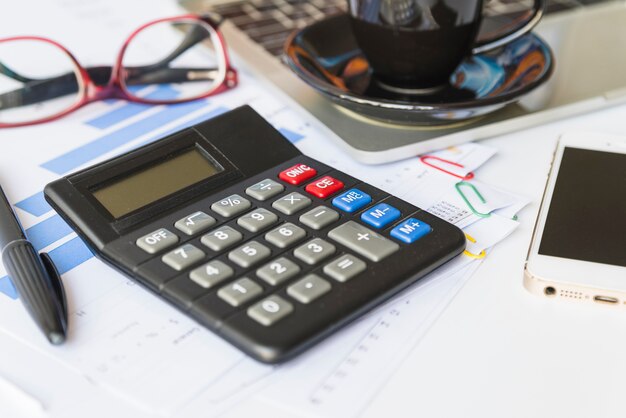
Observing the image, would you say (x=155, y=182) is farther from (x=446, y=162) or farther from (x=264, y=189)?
(x=446, y=162)

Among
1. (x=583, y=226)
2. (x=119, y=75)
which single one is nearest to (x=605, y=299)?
(x=583, y=226)

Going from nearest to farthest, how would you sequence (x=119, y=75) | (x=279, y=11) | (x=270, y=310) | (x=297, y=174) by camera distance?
(x=270, y=310), (x=297, y=174), (x=119, y=75), (x=279, y=11)

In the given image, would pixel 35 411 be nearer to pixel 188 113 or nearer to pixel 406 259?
pixel 406 259

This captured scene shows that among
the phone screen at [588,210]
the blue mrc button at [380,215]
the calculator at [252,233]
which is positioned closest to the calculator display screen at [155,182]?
the calculator at [252,233]

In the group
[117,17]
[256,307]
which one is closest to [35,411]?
[256,307]

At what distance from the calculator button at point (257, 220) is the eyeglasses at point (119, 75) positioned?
23 cm

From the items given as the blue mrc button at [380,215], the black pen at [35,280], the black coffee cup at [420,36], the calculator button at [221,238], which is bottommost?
the black pen at [35,280]

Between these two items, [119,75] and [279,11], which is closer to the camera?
[119,75]

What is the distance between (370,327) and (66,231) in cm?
20

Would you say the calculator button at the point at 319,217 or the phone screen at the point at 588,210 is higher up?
the calculator button at the point at 319,217

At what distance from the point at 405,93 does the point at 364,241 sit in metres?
0.19

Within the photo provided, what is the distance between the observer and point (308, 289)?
1.18 feet

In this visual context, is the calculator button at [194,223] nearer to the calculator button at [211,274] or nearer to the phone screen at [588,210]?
the calculator button at [211,274]

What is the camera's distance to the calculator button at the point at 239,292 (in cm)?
36
